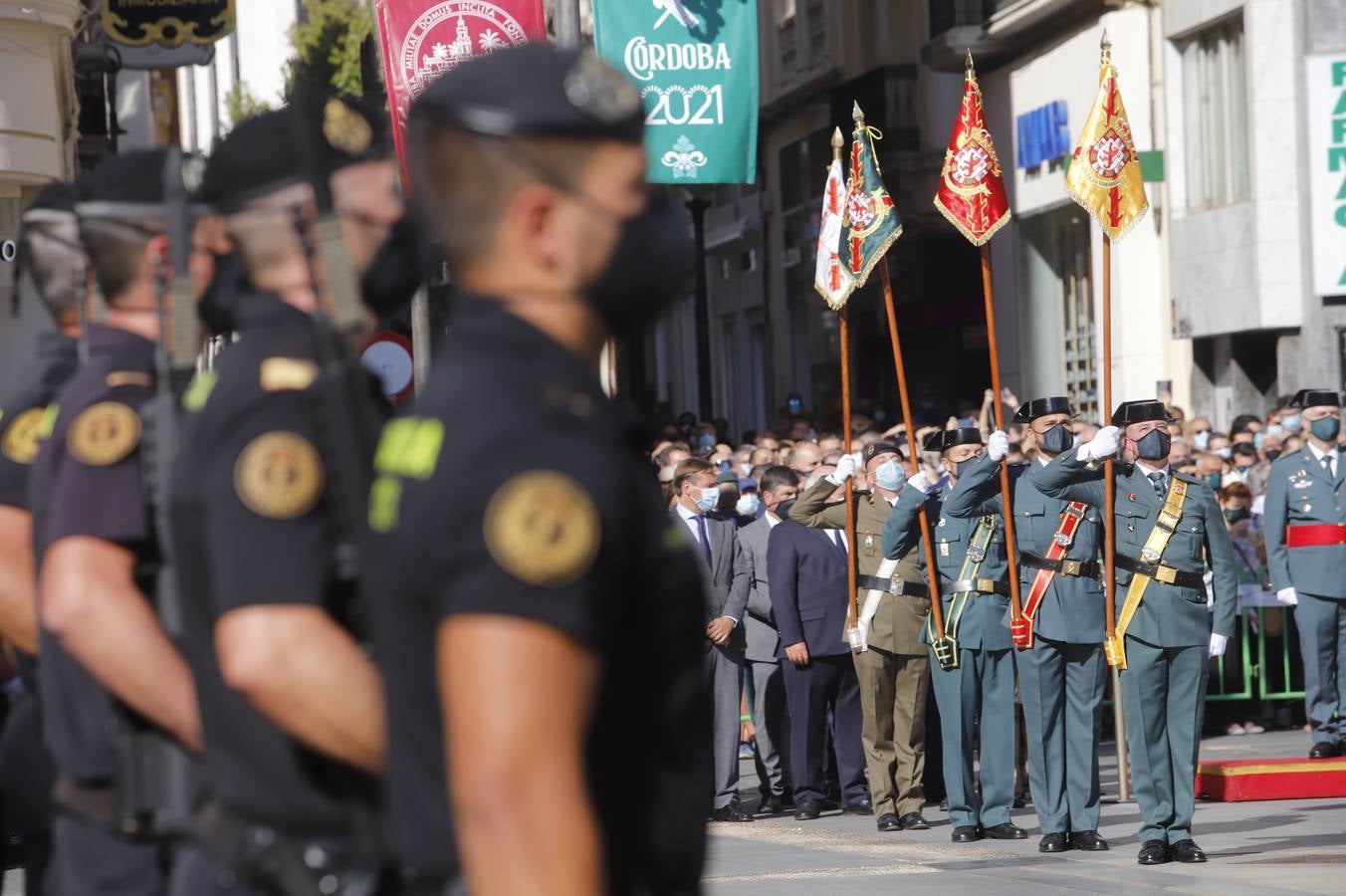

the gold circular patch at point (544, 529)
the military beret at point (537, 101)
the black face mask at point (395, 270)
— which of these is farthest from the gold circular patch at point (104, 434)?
the gold circular patch at point (544, 529)

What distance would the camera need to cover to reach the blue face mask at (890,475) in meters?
13.8

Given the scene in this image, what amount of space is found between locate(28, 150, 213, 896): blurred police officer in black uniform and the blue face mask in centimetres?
901

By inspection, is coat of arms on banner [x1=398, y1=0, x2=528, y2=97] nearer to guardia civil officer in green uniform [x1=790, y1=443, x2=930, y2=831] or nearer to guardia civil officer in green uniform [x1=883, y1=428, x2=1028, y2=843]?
guardia civil officer in green uniform [x1=790, y1=443, x2=930, y2=831]

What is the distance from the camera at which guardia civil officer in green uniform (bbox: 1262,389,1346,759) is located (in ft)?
49.7

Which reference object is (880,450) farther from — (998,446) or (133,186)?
(133,186)

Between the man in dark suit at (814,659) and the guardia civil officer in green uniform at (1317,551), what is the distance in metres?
3.14

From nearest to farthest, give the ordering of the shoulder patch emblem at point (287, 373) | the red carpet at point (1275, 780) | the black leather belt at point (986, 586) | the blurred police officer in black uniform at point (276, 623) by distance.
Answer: the blurred police officer in black uniform at point (276, 623), the shoulder patch emblem at point (287, 373), the black leather belt at point (986, 586), the red carpet at point (1275, 780)

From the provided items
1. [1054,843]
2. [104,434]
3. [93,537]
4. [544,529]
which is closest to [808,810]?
→ [1054,843]

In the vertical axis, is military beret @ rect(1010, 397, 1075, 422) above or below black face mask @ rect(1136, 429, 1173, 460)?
above

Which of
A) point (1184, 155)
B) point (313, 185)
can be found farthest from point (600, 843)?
point (1184, 155)

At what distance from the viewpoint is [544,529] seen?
269 centimetres

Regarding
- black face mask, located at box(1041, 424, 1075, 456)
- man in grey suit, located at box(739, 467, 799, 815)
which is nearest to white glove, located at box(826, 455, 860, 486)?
man in grey suit, located at box(739, 467, 799, 815)

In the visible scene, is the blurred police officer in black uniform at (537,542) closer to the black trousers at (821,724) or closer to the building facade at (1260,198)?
the black trousers at (821,724)

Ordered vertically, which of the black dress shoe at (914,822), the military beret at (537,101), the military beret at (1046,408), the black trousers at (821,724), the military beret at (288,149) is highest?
the military beret at (288,149)
